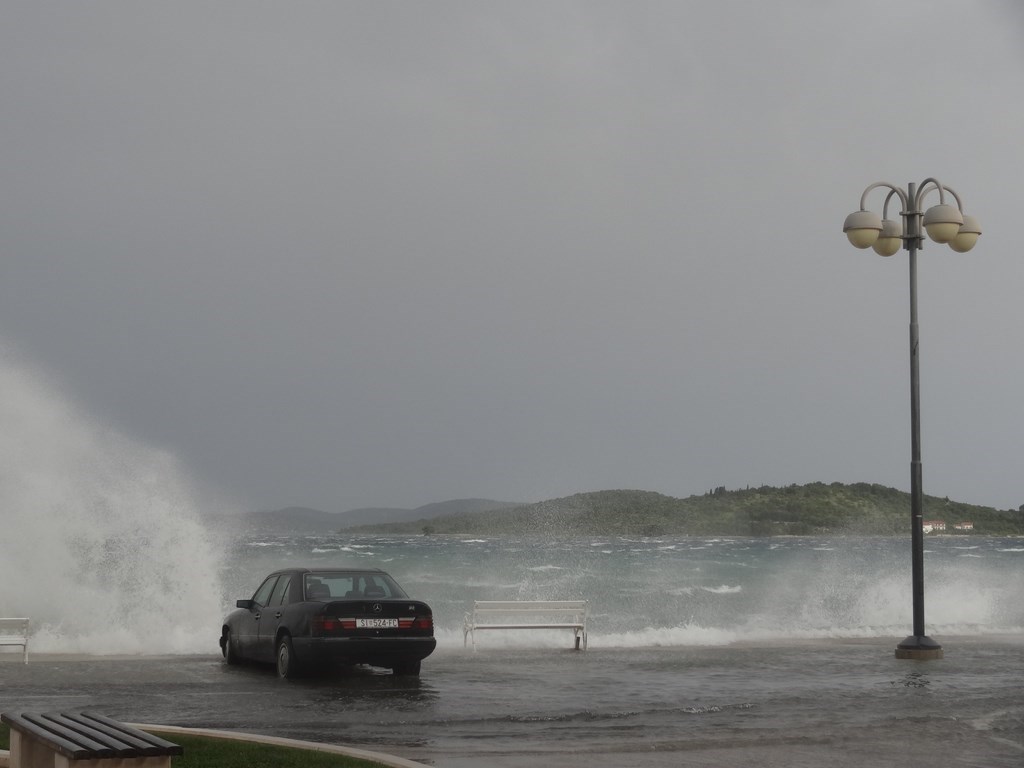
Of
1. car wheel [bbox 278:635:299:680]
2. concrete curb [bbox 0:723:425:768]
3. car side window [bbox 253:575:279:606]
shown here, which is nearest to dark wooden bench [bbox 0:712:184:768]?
concrete curb [bbox 0:723:425:768]

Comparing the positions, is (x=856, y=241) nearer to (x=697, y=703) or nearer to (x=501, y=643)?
(x=697, y=703)

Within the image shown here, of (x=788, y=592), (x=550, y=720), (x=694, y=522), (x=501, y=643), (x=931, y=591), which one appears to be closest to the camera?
(x=550, y=720)

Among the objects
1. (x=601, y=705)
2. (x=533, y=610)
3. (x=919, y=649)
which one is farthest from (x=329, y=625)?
(x=919, y=649)

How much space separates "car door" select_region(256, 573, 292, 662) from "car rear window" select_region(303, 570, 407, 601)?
1.35 ft

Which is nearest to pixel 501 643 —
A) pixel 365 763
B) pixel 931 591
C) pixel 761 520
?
pixel 365 763

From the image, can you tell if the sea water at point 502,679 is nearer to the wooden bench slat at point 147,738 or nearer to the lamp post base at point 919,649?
the lamp post base at point 919,649

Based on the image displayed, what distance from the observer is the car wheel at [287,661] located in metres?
17.0

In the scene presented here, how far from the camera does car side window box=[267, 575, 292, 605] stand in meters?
17.9

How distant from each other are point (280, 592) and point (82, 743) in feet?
38.4

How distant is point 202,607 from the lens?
33.6 m

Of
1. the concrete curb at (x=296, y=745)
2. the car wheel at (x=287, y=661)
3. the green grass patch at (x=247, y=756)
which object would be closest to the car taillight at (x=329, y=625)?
the car wheel at (x=287, y=661)

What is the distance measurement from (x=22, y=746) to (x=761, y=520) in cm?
11869

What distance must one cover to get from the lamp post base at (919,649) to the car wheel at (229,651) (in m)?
9.89

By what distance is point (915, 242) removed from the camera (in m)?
21.0
